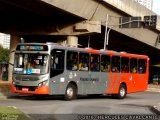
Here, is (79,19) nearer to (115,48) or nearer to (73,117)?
(73,117)

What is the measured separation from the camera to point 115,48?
213 ft

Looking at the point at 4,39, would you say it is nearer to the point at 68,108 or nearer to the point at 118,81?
the point at 118,81

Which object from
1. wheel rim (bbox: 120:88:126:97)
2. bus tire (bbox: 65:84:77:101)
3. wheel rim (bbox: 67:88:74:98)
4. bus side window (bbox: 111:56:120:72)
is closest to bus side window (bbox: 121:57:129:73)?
bus side window (bbox: 111:56:120:72)

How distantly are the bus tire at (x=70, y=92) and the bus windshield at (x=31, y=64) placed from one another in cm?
199

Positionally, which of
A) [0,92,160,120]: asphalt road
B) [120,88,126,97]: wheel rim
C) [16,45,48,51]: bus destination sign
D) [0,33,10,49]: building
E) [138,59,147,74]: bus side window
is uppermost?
[0,33,10,49]: building

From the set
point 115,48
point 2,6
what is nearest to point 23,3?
point 2,6

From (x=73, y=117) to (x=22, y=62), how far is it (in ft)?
26.8

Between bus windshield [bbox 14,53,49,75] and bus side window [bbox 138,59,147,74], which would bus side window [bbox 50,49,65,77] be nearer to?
bus windshield [bbox 14,53,49,75]

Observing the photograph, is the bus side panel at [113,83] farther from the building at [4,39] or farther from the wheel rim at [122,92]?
the building at [4,39]

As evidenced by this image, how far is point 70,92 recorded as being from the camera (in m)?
23.7

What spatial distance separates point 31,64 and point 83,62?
3.04 metres

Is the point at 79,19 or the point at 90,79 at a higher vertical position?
the point at 79,19

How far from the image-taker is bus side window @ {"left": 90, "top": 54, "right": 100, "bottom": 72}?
24878 millimetres

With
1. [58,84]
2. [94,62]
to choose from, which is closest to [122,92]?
[94,62]
